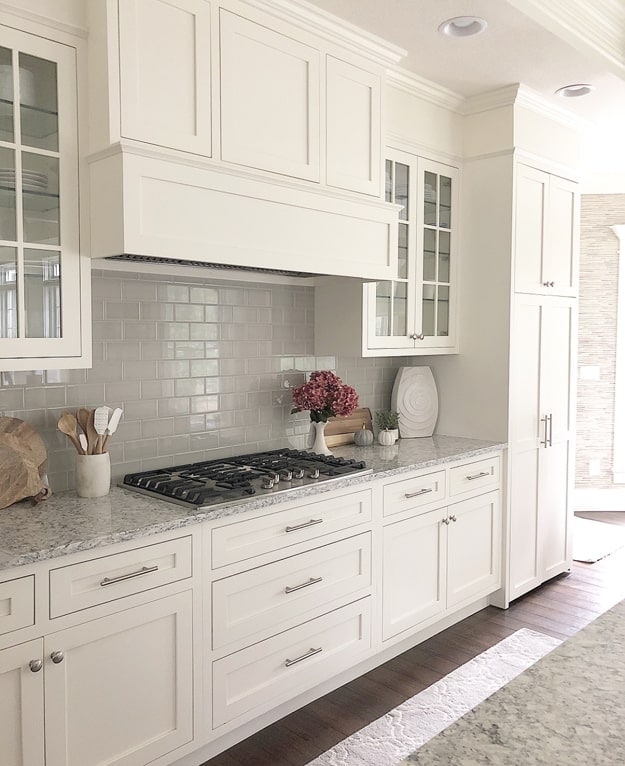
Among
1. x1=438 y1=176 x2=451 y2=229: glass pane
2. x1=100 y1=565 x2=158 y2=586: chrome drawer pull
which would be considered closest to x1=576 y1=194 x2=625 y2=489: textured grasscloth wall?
x1=438 y1=176 x2=451 y2=229: glass pane

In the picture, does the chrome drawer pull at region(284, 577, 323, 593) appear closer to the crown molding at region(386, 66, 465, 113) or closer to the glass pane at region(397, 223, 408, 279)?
the glass pane at region(397, 223, 408, 279)

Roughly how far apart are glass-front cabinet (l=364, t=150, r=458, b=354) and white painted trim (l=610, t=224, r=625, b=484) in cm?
265

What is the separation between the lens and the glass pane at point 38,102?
2.11 metres

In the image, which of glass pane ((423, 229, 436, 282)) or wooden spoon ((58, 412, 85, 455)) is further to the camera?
glass pane ((423, 229, 436, 282))

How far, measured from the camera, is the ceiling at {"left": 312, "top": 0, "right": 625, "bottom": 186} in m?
2.70

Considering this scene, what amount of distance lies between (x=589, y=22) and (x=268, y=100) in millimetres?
1596

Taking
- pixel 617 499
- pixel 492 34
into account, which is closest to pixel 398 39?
pixel 492 34

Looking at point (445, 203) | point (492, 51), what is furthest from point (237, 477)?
point (492, 51)

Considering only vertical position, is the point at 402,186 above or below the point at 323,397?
above

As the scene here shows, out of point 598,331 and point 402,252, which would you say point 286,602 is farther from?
point 598,331

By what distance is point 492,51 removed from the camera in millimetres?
3090

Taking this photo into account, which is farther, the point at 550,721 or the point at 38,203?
the point at 38,203

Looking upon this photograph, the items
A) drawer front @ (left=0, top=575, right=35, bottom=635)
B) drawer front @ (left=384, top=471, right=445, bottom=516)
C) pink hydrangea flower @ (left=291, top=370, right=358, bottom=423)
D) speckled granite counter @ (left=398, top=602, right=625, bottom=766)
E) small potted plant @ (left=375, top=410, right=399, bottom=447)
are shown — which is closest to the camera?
speckled granite counter @ (left=398, top=602, right=625, bottom=766)

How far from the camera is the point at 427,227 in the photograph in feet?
11.9
